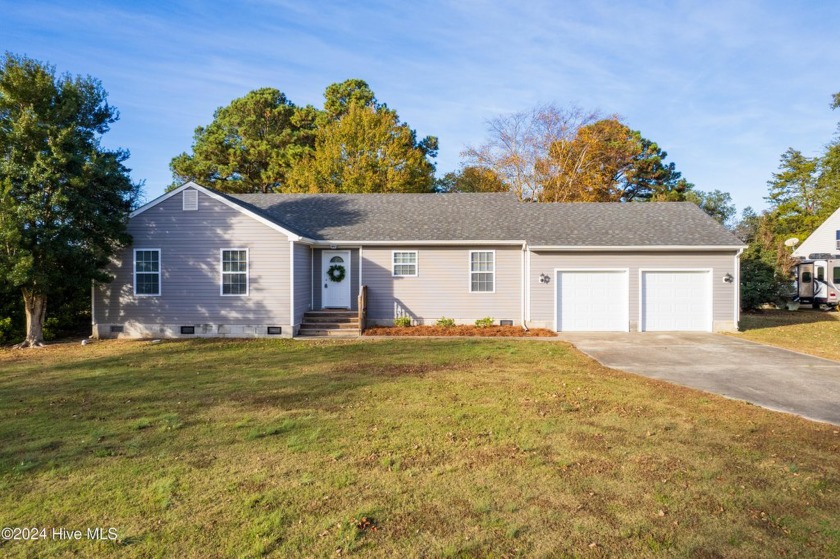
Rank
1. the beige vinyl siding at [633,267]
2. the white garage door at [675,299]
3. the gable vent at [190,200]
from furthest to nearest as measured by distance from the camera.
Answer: the white garage door at [675,299] < the beige vinyl siding at [633,267] < the gable vent at [190,200]

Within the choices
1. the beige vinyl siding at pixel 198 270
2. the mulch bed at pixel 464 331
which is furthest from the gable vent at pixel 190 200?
the mulch bed at pixel 464 331

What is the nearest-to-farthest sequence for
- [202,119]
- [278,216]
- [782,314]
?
[278,216], [782,314], [202,119]

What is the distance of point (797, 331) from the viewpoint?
48.3 ft

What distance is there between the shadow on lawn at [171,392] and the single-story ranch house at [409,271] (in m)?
2.54

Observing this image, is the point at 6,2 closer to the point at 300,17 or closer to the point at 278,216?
the point at 300,17

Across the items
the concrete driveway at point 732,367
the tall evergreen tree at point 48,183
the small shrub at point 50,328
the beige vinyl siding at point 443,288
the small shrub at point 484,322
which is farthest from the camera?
the beige vinyl siding at point 443,288

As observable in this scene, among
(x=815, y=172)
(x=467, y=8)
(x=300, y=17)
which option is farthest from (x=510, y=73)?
(x=815, y=172)

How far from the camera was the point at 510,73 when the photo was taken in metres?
21.9

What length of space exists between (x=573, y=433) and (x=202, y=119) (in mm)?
38763

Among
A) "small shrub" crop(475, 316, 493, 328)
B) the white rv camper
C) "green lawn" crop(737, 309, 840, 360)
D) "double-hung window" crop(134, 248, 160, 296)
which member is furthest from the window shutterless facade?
the white rv camper

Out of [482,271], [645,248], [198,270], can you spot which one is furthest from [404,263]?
[645,248]

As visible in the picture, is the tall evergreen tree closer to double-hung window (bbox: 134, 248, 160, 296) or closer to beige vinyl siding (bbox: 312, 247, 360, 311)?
double-hung window (bbox: 134, 248, 160, 296)

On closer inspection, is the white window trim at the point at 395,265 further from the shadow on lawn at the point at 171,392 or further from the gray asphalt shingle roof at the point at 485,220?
the shadow on lawn at the point at 171,392

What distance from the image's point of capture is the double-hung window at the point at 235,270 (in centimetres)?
1424
